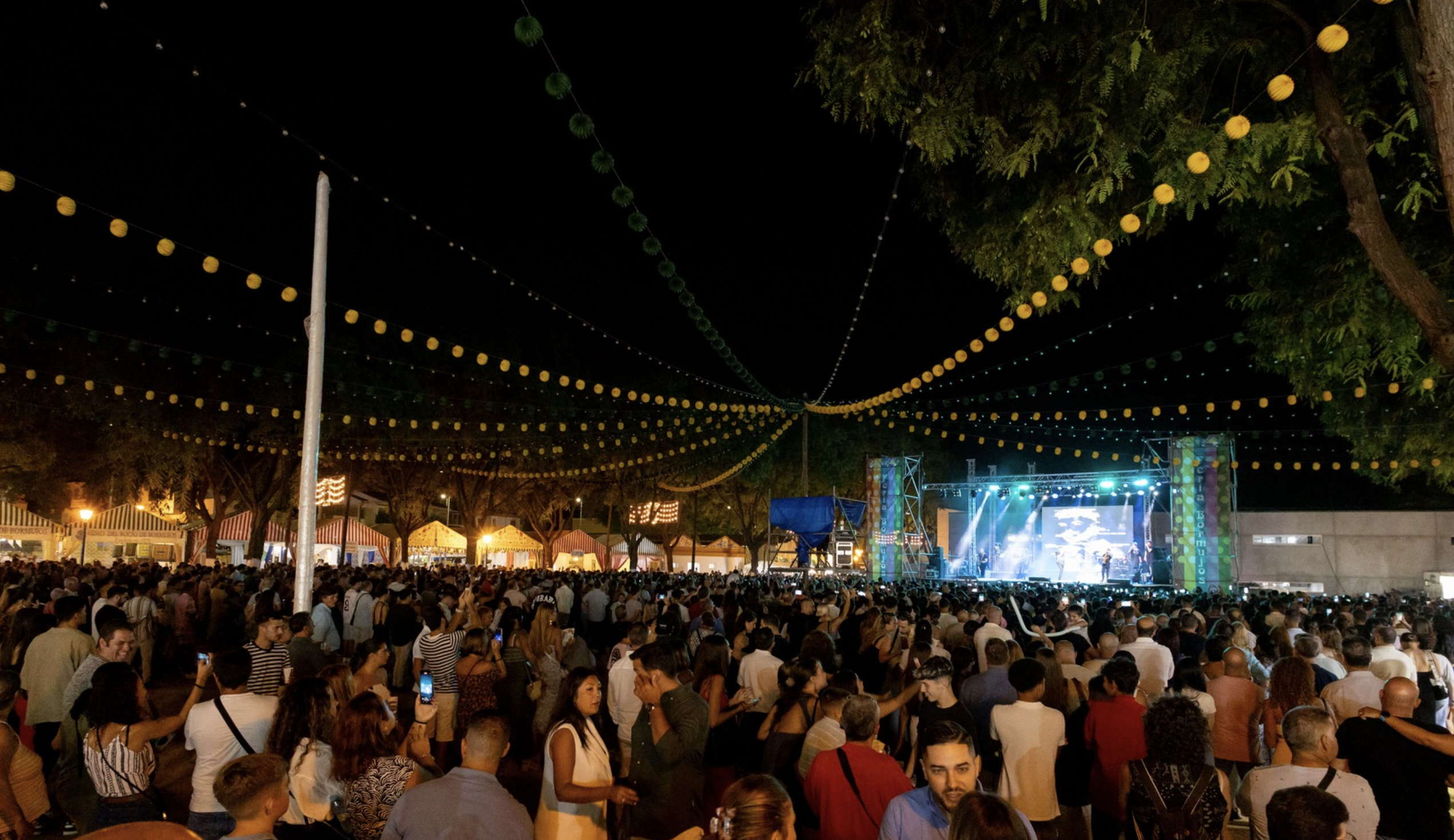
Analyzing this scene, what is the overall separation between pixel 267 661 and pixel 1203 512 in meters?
21.6

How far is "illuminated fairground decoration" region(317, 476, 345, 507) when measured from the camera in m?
27.6

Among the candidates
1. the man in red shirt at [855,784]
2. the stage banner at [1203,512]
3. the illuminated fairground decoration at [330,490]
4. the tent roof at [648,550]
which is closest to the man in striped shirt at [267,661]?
the man in red shirt at [855,784]

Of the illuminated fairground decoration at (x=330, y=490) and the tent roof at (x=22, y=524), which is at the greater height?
the illuminated fairground decoration at (x=330, y=490)

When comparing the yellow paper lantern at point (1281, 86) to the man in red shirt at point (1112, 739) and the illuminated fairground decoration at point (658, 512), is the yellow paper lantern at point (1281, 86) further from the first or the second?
the illuminated fairground decoration at point (658, 512)

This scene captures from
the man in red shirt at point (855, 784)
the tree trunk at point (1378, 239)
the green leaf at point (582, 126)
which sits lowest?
the man in red shirt at point (855, 784)

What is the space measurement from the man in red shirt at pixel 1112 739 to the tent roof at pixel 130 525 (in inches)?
1293

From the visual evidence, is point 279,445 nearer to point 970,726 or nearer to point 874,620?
point 874,620

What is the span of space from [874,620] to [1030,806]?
13.6 feet

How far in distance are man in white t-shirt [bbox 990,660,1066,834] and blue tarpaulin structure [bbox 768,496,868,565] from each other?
775 inches

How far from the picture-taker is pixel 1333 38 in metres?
5.61

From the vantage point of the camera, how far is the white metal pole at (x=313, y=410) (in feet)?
29.5

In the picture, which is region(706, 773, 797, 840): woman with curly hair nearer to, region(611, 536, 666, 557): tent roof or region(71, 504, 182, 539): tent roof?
region(71, 504, 182, 539): tent roof

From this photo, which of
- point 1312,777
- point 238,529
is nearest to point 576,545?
point 238,529

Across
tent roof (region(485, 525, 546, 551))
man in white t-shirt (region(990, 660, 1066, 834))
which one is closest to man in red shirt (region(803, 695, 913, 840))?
man in white t-shirt (region(990, 660, 1066, 834))
